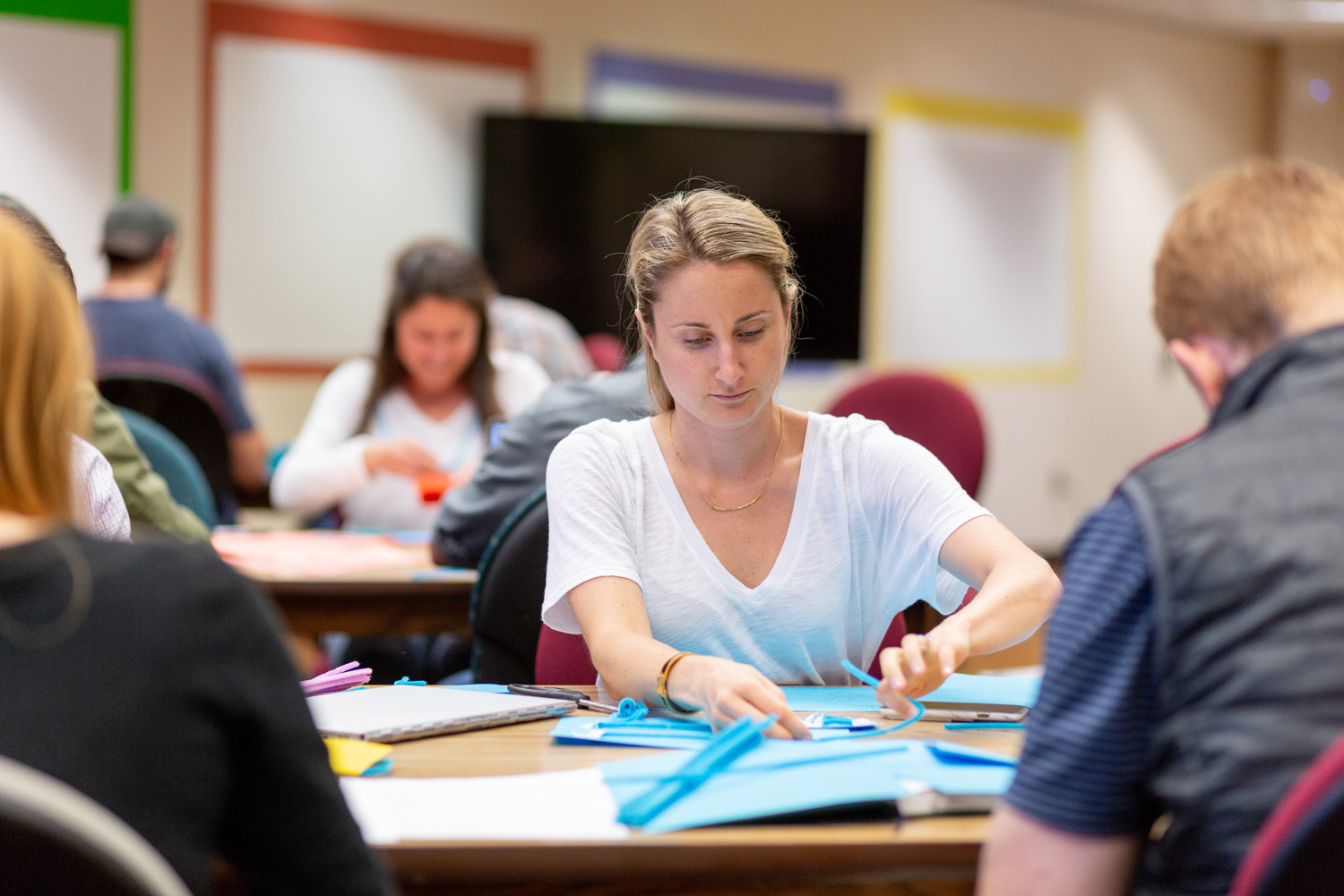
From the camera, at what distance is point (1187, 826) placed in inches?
34.3

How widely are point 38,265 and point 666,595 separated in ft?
3.15

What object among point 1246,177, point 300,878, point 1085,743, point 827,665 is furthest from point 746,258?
point 300,878

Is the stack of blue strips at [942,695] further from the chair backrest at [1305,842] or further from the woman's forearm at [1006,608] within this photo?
the chair backrest at [1305,842]

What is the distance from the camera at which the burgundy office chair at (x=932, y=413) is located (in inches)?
142

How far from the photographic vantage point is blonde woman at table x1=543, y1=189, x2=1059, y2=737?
65.1 inches

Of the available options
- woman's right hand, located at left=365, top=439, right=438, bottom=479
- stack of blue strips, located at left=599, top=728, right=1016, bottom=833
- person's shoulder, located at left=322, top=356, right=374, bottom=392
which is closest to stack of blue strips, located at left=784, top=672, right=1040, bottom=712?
stack of blue strips, located at left=599, top=728, right=1016, bottom=833

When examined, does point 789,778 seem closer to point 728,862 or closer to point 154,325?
point 728,862

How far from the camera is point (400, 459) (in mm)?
3078

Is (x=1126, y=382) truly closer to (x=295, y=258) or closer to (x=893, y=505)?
(x=295, y=258)

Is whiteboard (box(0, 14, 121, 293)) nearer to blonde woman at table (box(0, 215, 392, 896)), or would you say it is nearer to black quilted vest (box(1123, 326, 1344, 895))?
blonde woman at table (box(0, 215, 392, 896))

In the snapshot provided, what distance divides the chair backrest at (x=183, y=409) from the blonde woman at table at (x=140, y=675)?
93.5 inches

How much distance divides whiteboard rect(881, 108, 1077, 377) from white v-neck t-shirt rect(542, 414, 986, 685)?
5.57m

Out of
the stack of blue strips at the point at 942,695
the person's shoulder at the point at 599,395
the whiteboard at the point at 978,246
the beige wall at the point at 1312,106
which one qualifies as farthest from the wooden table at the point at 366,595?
the beige wall at the point at 1312,106

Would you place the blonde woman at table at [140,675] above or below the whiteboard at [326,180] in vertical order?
below
